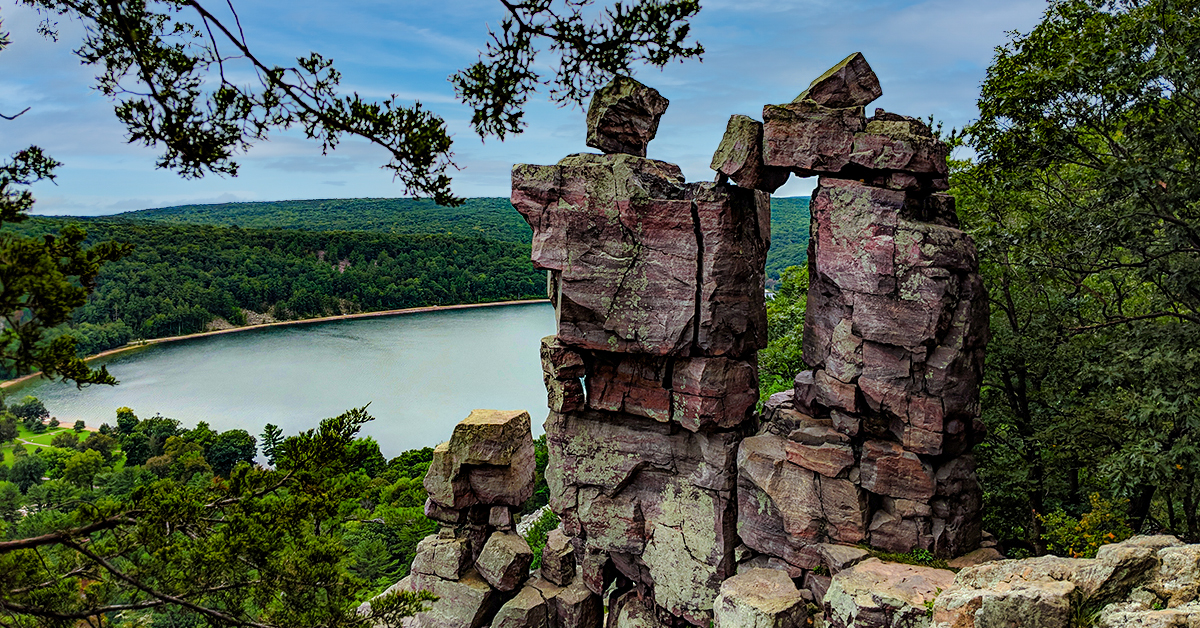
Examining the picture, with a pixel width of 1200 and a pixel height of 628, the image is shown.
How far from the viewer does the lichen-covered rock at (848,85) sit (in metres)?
12.8

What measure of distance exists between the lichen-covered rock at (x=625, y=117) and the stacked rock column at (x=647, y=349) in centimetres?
3

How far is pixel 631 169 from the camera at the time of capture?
558 inches

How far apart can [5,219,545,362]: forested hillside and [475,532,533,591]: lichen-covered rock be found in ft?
188

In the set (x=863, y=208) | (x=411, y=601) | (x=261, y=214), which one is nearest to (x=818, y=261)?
(x=863, y=208)

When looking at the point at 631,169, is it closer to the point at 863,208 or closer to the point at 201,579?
the point at 863,208

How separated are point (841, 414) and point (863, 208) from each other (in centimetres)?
395

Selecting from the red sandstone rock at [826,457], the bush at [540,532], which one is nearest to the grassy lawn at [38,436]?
the bush at [540,532]

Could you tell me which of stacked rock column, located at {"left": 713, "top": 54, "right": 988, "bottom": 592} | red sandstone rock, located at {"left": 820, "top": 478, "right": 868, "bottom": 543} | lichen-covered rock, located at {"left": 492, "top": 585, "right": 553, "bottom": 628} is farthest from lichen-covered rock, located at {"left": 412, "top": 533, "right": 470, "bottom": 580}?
red sandstone rock, located at {"left": 820, "top": 478, "right": 868, "bottom": 543}

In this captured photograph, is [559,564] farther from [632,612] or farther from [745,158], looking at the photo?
[745,158]

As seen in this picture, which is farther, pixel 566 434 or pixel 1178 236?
pixel 566 434

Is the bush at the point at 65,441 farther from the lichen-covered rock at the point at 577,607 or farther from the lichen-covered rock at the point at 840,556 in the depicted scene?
the lichen-covered rock at the point at 840,556

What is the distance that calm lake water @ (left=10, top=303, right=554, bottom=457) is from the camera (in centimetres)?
5066

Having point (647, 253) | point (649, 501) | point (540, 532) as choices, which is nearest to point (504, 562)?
point (649, 501)

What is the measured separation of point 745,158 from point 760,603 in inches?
329
